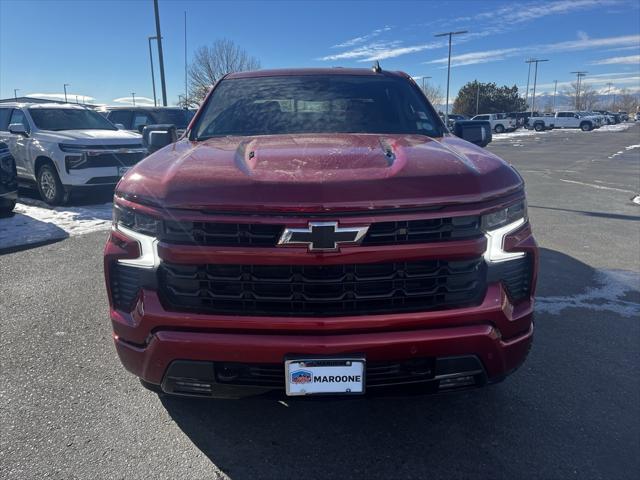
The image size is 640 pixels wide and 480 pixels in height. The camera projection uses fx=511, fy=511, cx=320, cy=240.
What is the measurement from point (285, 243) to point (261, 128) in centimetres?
154

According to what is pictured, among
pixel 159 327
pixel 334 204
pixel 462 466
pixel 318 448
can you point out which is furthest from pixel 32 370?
pixel 462 466

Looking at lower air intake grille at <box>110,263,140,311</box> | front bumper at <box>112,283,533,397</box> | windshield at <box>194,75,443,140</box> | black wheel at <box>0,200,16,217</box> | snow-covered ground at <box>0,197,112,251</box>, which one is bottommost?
snow-covered ground at <box>0,197,112,251</box>

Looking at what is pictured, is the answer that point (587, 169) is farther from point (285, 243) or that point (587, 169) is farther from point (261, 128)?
point (285, 243)

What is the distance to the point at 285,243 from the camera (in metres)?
2.03

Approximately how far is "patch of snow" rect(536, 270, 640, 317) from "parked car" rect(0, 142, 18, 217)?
7593 mm

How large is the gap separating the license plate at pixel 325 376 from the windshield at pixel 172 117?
41.1ft

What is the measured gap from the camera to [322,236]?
2.02 metres

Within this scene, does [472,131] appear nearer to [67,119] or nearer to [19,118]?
[67,119]

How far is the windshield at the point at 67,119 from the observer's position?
9734mm

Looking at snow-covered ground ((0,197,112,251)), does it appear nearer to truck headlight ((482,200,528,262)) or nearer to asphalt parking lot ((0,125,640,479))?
asphalt parking lot ((0,125,640,479))

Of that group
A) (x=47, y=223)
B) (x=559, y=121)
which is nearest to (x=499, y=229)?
(x=47, y=223)

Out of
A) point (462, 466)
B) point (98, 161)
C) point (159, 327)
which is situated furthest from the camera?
point (98, 161)

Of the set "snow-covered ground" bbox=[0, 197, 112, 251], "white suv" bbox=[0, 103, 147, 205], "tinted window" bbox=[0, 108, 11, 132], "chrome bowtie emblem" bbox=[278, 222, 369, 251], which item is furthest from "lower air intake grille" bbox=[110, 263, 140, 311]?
"tinted window" bbox=[0, 108, 11, 132]

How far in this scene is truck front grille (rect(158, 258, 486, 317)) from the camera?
82.7 inches
